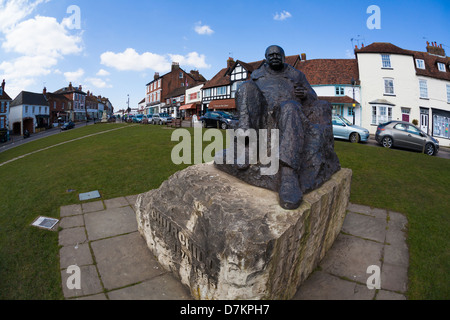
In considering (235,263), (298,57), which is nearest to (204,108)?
(298,57)

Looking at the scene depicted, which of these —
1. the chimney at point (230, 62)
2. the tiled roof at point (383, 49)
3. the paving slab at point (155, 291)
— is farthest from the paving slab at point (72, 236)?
the chimney at point (230, 62)

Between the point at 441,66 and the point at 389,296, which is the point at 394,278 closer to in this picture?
the point at 389,296

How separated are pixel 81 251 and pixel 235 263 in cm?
257

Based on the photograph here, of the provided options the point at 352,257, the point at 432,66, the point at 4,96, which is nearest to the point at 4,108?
the point at 4,96

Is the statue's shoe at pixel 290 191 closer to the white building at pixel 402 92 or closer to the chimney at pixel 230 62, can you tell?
the white building at pixel 402 92

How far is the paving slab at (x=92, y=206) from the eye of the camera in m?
5.04

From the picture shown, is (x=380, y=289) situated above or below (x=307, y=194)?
below

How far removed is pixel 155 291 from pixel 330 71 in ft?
93.2

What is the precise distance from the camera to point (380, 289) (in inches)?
118

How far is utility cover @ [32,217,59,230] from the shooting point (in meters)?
4.33

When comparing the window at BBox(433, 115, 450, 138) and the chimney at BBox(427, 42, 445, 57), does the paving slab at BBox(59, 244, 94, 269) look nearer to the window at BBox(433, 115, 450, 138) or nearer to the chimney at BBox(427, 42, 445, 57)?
the window at BBox(433, 115, 450, 138)

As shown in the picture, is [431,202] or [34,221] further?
[431,202]

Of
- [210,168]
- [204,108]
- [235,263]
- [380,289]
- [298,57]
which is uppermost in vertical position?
[298,57]

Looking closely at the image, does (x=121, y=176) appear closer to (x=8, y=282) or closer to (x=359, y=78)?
(x=8, y=282)
